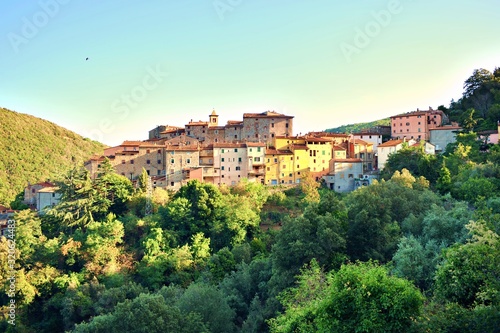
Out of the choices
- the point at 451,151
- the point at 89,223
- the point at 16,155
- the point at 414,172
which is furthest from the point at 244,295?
the point at 16,155

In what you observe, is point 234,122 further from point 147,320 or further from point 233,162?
point 147,320

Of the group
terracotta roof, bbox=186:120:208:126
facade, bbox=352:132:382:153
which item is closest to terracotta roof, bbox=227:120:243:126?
terracotta roof, bbox=186:120:208:126

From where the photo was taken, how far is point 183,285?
3341 centimetres

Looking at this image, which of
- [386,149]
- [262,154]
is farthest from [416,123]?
[262,154]

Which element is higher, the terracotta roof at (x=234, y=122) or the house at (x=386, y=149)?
the terracotta roof at (x=234, y=122)

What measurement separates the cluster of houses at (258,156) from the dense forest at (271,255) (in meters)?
2.98

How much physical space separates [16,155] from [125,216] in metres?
45.9

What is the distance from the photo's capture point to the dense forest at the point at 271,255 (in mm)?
13031

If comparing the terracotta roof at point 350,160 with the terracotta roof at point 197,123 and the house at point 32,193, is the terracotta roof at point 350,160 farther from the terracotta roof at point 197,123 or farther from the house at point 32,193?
the house at point 32,193

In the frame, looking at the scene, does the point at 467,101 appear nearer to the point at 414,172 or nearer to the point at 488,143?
the point at 488,143

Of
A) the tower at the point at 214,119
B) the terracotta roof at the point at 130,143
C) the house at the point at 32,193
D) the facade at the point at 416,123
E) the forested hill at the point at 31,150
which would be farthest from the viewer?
the forested hill at the point at 31,150

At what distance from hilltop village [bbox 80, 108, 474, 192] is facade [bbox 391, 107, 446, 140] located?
0.11m

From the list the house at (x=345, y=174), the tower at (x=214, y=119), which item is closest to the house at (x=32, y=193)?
the tower at (x=214, y=119)

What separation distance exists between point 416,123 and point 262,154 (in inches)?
718
